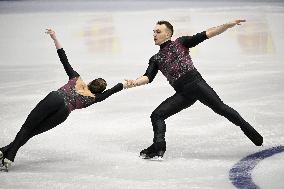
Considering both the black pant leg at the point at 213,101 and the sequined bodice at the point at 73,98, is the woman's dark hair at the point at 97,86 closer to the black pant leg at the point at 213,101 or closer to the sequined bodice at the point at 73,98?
the sequined bodice at the point at 73,98

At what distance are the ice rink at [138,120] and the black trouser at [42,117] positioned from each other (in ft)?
0.79

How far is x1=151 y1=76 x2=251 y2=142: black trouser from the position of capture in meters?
6.05

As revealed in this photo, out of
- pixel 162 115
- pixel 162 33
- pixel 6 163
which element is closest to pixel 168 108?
pixel 162 115

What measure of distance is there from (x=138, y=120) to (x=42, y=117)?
2.30 metres

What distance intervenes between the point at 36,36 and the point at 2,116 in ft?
30.8

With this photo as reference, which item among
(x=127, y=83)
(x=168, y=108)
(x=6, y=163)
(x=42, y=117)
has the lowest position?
(x=6, y=163)

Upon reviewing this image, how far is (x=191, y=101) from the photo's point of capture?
6.27m

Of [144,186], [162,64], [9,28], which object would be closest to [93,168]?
[144,186]

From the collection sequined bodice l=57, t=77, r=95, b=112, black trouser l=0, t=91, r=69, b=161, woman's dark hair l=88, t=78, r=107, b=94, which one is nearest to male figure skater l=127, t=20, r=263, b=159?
woman's dark hair l=88, t=78, r=107, b=94

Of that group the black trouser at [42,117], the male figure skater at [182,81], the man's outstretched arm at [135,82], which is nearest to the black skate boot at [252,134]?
the male figure skater at [182,81]

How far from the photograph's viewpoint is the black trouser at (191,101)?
19.9 ft

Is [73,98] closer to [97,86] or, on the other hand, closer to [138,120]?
[97,86]

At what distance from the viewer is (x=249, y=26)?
57.0 feet

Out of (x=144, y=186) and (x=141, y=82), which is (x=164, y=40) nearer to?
(x=141, y=82)
